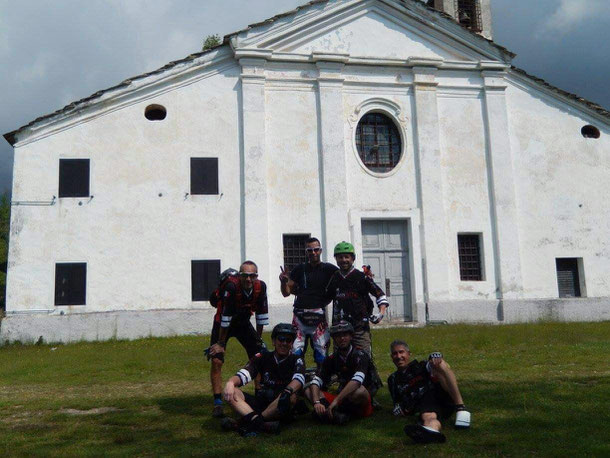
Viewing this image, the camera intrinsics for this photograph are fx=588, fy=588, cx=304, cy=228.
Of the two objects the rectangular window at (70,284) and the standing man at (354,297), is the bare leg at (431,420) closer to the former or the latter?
the standing man at (354,297)

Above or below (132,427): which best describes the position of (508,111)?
above

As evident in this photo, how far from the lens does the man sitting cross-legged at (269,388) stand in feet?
18.2

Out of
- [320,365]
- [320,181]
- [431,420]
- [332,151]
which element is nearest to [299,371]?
[320,365]

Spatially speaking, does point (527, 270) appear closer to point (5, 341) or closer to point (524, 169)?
point (524, 169)

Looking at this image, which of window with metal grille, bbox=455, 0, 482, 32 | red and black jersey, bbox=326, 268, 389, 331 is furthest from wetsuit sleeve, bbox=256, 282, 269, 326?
window with metal grille, bbox=455, 0, 482, 32

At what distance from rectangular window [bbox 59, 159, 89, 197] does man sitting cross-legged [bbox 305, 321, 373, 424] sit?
424 inches

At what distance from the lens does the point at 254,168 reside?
51.2 feet

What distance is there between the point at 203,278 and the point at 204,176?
2.70 m

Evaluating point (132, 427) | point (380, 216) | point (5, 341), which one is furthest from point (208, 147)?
point (132, 427)

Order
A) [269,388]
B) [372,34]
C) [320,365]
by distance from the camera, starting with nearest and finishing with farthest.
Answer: [269,388], [320,365], [372,34]

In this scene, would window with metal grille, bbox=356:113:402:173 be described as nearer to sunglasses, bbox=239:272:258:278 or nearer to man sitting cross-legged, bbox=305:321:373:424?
sunglasses, bbox=239:272:258:278

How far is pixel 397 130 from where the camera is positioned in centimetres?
1711

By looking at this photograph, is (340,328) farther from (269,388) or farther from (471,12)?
(471,12)

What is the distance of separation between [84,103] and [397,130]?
28.2 ft
